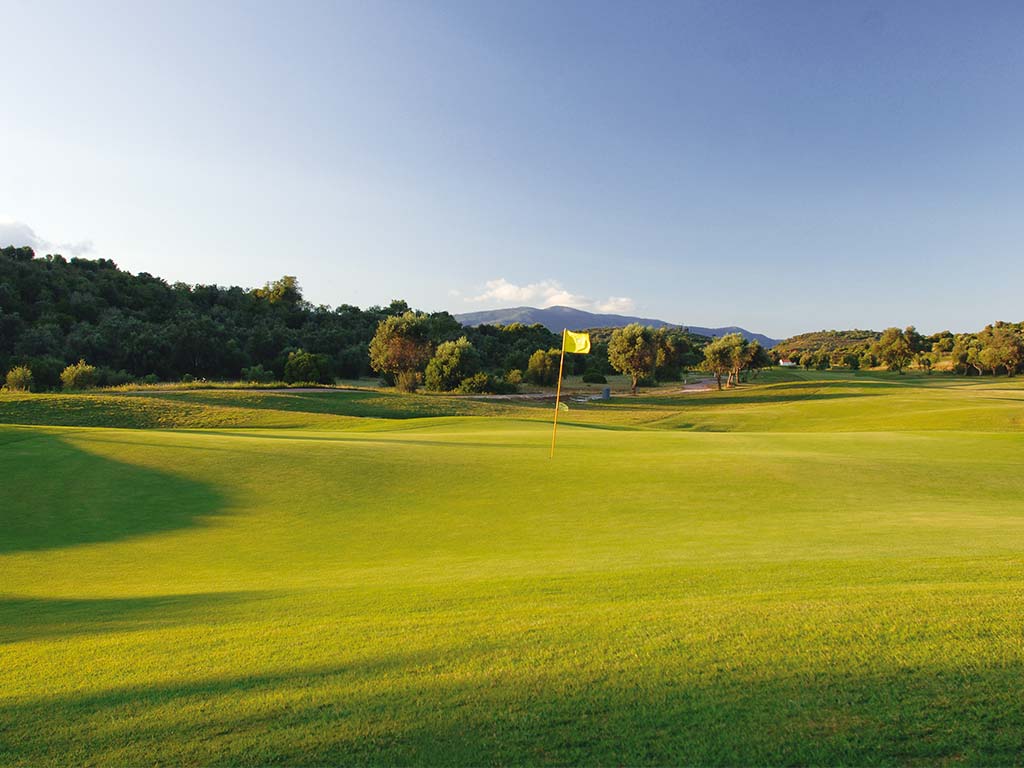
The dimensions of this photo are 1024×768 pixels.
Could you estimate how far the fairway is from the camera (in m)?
3.31

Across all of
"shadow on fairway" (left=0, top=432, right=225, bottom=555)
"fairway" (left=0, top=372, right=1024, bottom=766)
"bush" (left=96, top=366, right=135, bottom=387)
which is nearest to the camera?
"fairway" (left=0, top=372, right=1024, bottom=766)

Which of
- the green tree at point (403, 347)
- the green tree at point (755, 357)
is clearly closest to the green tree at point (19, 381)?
the green tree at point (403, 347)

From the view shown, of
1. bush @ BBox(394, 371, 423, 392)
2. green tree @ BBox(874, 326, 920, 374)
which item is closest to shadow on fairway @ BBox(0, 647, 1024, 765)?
bush @ BBox(394, 371, 423, 392)

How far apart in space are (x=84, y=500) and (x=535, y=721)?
1263cm

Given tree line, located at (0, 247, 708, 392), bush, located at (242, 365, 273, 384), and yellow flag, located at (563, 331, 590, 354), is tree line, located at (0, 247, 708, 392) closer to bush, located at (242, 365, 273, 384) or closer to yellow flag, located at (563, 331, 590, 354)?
bush, located at (242, 365, 273, 384)

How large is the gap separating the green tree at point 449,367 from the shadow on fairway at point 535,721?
172 feet

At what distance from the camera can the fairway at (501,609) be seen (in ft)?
10.8

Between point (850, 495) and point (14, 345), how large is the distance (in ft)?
226

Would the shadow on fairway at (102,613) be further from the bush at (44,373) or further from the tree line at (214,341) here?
the bush at (44,373)

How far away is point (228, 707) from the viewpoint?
147 inches

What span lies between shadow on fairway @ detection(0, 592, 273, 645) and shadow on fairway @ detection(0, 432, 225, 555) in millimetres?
3727

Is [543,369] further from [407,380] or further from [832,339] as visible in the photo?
[832,339]

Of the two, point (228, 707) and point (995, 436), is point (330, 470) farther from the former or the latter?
point (995, 436)

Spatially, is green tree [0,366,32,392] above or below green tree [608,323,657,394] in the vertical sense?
below
